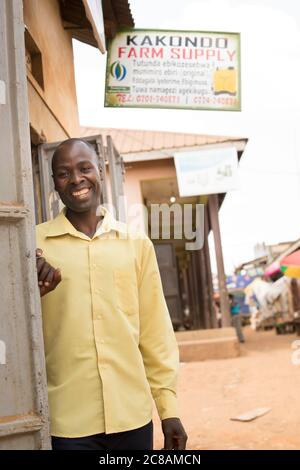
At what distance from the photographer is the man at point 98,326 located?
1792 millimetres

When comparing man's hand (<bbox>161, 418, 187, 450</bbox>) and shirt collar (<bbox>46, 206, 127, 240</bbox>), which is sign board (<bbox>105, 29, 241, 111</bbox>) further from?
man's hand (<bbox>161, 418, 187, 450</bbox>)

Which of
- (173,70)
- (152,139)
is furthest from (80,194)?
(152,139)

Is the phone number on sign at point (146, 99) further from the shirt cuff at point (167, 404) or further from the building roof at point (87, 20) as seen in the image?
the shirt cuff at point (167, 404)

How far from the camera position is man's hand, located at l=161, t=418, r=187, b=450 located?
76.2 inches

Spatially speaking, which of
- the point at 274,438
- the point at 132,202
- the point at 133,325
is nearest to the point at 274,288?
the point at 132,202

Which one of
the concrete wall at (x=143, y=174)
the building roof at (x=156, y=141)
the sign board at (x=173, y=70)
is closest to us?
the sign board at (x=173, y=70)

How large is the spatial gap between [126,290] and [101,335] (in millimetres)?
199

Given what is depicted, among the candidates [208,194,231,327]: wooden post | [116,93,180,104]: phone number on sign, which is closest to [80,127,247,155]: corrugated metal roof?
[208,194,231,327]: wooden post

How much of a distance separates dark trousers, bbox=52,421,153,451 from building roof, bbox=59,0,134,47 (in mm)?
4229

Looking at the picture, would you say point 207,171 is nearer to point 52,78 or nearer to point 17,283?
point 52,78

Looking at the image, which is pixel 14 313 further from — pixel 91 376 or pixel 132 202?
pixel 132 202

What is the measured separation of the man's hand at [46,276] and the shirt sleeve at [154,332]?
16.1 inches

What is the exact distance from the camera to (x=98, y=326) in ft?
6.09

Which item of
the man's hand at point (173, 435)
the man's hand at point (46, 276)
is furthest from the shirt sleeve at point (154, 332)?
the man's hand at point (46, 276)
